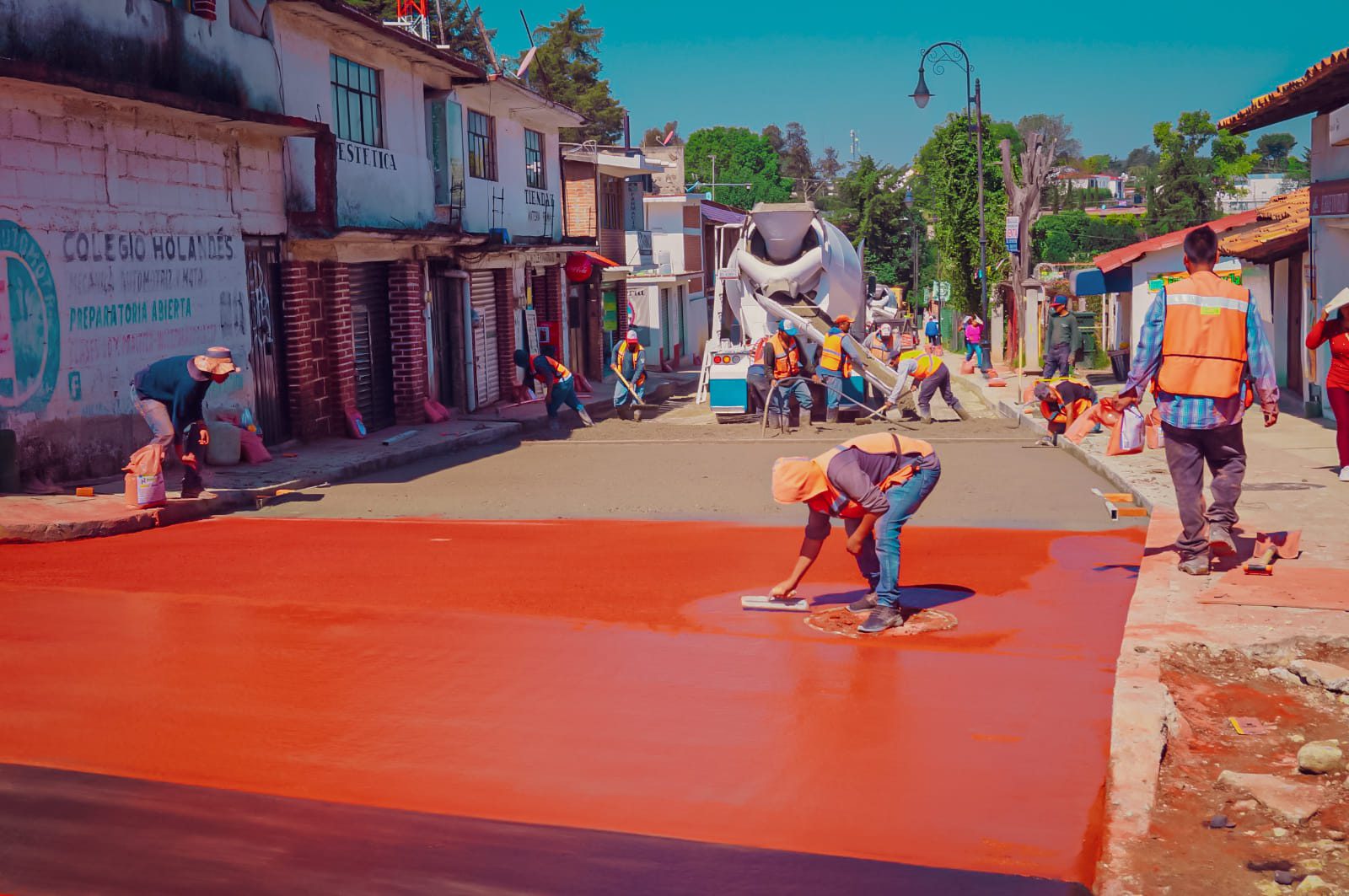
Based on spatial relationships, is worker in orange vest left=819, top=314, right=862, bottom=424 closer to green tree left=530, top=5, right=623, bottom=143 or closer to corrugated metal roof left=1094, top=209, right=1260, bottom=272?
corrugated metal roof left=1094, top=209, right=1260, bottom=272

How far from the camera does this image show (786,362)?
65.4 feet

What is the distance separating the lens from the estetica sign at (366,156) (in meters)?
19.4

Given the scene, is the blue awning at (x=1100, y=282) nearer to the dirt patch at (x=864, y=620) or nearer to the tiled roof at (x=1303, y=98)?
the tiled roof at (x=1303, y=98)

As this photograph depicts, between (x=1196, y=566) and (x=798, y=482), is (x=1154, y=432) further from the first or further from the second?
(x=798, y=482)

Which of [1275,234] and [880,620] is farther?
[1275,234]

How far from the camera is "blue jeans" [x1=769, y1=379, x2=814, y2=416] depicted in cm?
1952

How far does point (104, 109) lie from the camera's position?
45.0 ft

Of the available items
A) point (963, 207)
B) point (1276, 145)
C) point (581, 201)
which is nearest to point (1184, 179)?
point (963, 207)

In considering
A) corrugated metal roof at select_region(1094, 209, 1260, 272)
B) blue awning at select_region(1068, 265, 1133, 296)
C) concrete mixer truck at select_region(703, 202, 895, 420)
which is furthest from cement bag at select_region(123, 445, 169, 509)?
corrugated metal roof at select_region(1094, 209, 1260, 272)

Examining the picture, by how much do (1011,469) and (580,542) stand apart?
570cm

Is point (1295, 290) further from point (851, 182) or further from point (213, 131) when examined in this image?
point (851, 182)

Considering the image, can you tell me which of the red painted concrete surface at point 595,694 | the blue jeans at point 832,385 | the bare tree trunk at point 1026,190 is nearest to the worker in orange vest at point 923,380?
the blue jeans at point 832,385

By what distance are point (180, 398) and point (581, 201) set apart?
24471mm

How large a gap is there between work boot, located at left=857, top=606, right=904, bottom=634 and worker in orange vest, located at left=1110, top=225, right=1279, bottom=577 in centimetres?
204
